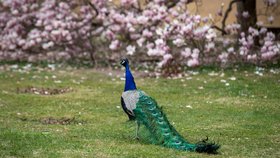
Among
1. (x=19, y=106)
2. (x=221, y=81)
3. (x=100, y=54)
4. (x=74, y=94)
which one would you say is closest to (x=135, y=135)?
(x=19, y=106)

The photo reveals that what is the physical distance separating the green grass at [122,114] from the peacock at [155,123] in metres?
0.10

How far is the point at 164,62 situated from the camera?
533 inches

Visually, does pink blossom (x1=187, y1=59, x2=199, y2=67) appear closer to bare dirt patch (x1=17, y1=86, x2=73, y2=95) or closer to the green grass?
the green grass

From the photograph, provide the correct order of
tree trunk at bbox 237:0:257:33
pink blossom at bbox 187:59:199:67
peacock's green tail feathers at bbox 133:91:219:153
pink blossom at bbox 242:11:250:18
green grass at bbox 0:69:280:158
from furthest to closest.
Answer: tree trunk at bbox 237:0:257:33, pink blossom at bbox 242:11:250:18, pink blossom at bbox 187:59:199:67, green grass at bbox 0:69:280:158, peacock's green tail feathers at bbox 133:91:219:153

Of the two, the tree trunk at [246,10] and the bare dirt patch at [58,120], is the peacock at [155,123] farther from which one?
the tree trunk at [246,10]

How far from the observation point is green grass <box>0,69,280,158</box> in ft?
24.4

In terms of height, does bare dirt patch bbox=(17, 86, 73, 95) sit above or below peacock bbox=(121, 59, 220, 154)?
below

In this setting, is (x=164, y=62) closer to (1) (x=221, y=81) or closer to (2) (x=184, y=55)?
(2) (x=184, y=55)

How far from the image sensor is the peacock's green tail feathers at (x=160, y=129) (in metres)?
7.07

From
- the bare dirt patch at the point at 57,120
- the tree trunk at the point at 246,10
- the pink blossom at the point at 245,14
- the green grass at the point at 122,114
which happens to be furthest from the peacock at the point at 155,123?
the tree trunk at the point at 246,10

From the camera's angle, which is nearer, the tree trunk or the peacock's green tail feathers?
the peacock's green tail feathers

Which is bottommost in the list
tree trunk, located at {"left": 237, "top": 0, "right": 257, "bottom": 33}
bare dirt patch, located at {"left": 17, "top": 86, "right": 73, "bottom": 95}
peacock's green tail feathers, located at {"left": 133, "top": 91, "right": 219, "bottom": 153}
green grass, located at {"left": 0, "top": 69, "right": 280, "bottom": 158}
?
bare dirt patch, located at {"left": 17, "top": 86, "right": 73, "bottom": 95}

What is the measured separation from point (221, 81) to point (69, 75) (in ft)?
10.8

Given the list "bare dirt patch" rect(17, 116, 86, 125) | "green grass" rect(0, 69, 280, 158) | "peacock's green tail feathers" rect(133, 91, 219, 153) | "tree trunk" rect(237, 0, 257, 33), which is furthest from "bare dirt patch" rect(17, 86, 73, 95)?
"tree trunk" rect(237, 0, 257, 33)
